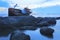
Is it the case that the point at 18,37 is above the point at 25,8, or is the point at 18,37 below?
below

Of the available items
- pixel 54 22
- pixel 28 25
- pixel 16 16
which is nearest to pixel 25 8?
pixel 16 16

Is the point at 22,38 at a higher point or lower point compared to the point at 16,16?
lower

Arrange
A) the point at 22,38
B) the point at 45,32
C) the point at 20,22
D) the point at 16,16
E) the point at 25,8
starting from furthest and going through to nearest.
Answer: the point at 20,22 → the point at 16,16 → the point at 25,8 → the point at 45,32 → the point at 22,38

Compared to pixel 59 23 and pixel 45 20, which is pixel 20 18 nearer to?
pixel 45 20

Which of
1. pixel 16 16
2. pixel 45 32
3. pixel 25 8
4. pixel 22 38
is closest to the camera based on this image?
pixel 22 38

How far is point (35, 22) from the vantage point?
8.70 meters

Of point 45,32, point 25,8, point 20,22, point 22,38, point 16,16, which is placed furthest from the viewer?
point 20,22

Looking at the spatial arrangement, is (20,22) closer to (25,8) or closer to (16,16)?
(16,16)

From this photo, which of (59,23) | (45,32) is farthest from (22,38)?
(59,23)

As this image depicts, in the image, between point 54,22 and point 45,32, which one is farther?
point 54,22

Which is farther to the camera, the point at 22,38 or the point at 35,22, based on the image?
the point at 35,22

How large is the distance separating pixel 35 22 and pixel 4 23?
158 cm

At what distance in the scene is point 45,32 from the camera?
6391 millimetres

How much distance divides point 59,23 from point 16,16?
2.23 meters
